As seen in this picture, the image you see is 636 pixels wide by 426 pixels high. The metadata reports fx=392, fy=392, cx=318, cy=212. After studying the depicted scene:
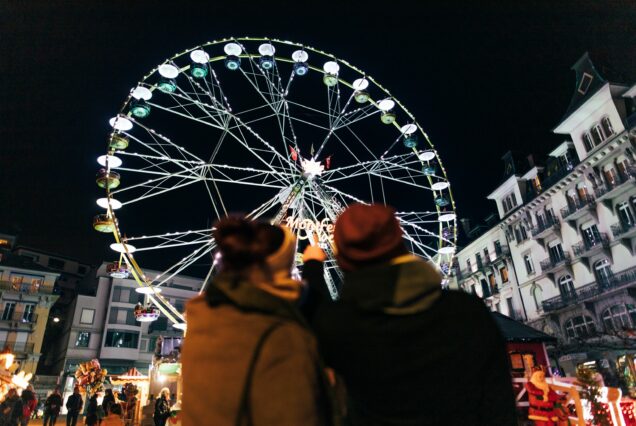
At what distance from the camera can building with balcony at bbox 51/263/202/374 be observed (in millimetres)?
42312

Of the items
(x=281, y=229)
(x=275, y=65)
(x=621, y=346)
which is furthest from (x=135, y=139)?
(x=621, y=346)

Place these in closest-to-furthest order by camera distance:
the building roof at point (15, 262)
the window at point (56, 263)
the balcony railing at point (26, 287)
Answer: the balcony railing at point (26, 287), the building roof at point (15, 262), the window at point (56, 263)

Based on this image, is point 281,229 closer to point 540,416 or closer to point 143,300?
point 540,416

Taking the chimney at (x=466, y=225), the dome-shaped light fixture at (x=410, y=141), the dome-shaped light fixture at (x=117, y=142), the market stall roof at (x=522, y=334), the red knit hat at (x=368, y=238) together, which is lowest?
the red knit hat at (x=368, y=238)

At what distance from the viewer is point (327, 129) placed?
15031 mm

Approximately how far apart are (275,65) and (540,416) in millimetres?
13528

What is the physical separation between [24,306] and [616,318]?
52094 mm

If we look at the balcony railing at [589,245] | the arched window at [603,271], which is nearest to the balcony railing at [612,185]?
the balcony railing at [589,245]

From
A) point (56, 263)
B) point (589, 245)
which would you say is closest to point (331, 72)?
point (589, 245)

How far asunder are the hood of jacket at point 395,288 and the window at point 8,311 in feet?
163

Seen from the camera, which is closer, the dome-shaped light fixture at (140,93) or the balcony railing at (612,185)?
the dome-shaped light fixture at (140,93)

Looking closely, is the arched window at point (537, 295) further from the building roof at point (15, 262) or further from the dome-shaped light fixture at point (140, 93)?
the building roof at point (15, 262)

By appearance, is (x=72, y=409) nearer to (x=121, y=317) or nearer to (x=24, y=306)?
(x=121, y=317)

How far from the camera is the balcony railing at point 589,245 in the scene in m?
27.4
